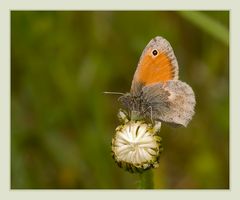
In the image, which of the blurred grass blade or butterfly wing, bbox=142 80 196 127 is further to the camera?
the blurred grass blade

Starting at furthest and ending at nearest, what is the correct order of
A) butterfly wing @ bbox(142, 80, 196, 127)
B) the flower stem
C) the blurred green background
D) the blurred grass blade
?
the blurred green background < the blurred grass blade < butterfly wing @ bbox(142, 80, 196, 127) < the flower stem

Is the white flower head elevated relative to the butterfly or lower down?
lower down

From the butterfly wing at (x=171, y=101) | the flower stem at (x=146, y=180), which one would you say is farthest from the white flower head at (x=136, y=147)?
the butterfly wing at (x=171, y=101)

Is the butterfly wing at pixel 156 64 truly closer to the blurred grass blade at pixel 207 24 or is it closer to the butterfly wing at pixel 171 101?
the butterfly wing at pixel 171 101

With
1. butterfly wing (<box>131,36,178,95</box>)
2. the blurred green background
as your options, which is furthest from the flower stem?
the blurred green background

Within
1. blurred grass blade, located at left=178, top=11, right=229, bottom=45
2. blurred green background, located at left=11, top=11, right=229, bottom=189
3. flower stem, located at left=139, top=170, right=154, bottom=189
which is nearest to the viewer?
flower stem, located at left=139, top=170, right=154, bottom=189

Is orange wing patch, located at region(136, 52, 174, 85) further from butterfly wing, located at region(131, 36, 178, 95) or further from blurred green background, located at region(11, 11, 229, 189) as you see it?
blurred green background, located at region(11, 11, 229, 189)
